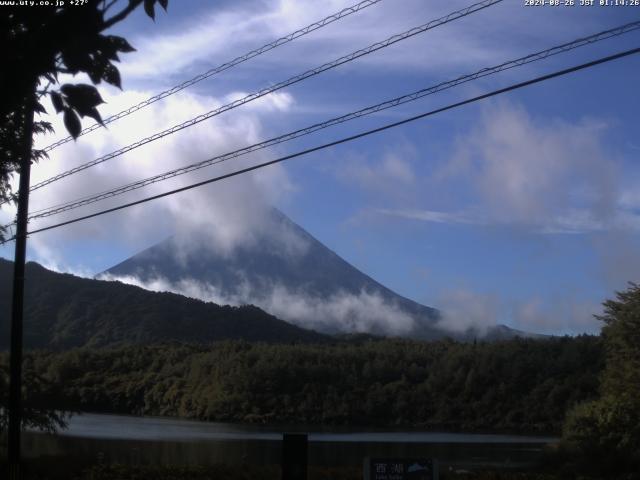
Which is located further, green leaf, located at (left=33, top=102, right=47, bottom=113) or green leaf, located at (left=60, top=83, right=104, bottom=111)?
green leaf, located at (left=33, top=102, right=47, bottom=113)

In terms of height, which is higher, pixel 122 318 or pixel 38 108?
pixel 122 318

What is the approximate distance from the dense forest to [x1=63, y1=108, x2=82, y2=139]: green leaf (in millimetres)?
80192

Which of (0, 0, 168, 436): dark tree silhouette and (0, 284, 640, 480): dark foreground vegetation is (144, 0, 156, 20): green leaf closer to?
(0, 0, 168, 436): dark tree silhouette

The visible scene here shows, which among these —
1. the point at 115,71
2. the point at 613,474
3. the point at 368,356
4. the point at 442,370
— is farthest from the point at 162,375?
the point at 115,71

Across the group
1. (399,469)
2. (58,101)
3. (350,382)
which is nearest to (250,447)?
(399,469)

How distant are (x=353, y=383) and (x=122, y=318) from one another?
256 ft

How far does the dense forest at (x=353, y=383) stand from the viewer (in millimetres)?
87188

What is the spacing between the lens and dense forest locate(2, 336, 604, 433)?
87.2 metres

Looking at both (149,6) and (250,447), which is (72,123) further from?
(250,447)

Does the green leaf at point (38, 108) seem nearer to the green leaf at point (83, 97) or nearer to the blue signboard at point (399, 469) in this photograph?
the green leaf at point (83, 97)

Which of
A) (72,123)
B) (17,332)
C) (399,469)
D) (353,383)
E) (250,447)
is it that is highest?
(72,123)

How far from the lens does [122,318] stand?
165750 millimetres

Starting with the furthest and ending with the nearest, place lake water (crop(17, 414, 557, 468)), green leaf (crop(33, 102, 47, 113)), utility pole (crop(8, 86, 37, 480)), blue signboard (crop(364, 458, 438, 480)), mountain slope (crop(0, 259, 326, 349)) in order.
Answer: mountain slope (crop(0, 259, 326, 349))
lake water (crop(17, 414, 557, 468))
utility pole (crop(8, 86, 37, 480))
blue signboard (crop(364, 458, 438, 480))
green leaf (crop(33, 102, 47, 113))

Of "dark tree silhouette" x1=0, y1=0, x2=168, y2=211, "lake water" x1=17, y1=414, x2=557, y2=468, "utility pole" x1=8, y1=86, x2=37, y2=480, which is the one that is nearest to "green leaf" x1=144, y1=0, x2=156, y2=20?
"dark tree silhouette" x1=0, y1=0, x2=168, y2=211
